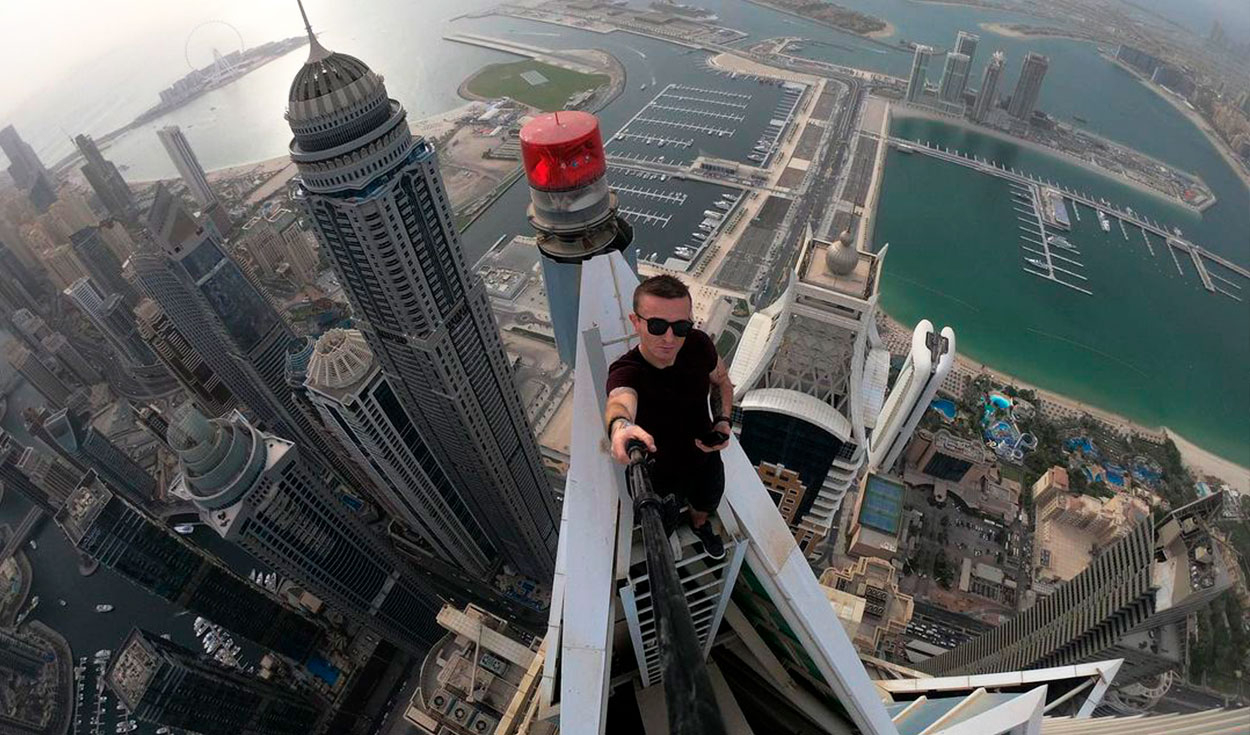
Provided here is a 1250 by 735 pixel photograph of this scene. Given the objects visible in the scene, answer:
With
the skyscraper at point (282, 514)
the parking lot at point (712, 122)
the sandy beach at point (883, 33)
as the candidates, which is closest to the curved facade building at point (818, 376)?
the skyscraper at point (282, 514)

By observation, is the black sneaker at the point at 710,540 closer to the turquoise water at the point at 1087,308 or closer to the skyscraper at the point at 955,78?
the turquoise water at the point at 1087,308

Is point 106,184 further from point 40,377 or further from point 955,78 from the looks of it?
point 955,78

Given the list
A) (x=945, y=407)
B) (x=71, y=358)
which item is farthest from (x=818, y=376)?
(x=71, y=358)

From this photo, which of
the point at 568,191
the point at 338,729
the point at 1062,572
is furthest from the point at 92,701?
the point at 1062,572

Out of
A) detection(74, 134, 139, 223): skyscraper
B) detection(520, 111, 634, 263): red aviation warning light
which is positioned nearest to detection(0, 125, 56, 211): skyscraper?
detection(74, 134, 139, 223): skyscraper

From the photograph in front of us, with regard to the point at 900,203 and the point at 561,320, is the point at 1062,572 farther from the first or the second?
the point at 900,203

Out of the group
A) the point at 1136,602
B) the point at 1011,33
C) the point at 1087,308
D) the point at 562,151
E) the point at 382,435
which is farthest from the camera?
the point at 1011,33

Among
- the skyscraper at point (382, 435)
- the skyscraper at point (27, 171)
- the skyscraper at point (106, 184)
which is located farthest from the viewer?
the skyscraper at point (27, 171)
